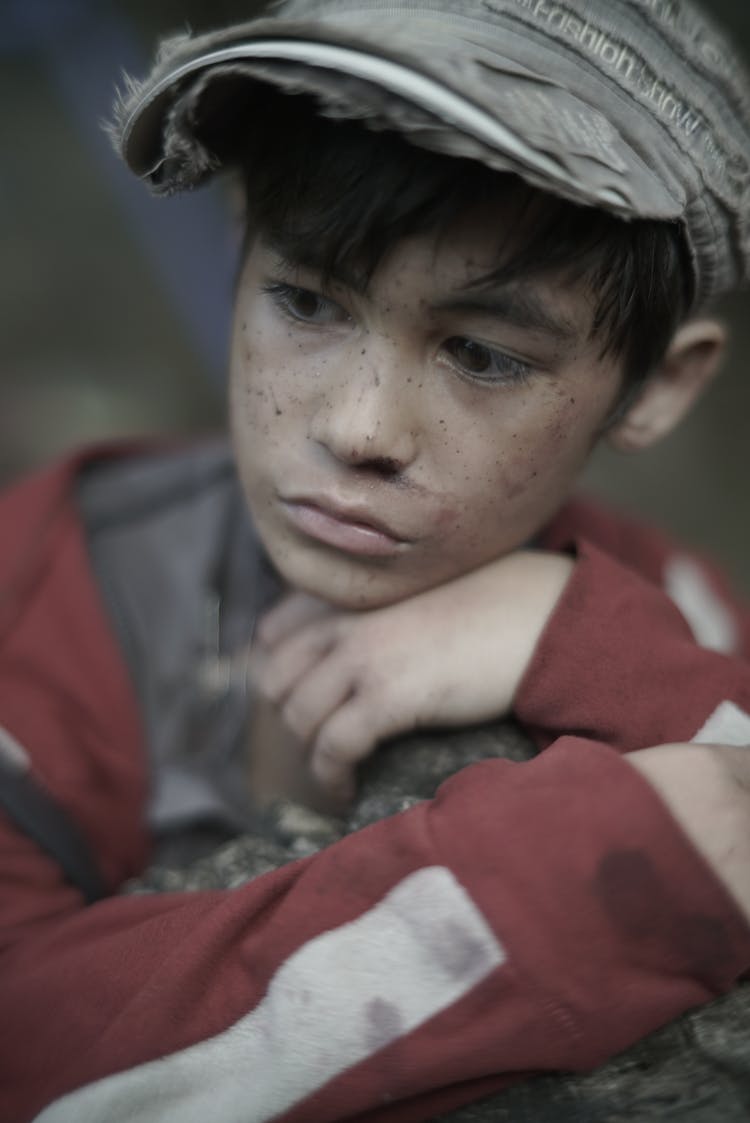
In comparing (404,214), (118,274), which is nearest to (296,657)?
(404,214)

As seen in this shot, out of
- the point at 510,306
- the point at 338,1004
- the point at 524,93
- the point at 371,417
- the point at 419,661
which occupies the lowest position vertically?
the point at 338,1004

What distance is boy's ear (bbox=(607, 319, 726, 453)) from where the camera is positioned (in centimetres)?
93

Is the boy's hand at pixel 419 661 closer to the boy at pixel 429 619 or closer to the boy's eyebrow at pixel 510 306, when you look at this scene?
the boy at pixel 429 619

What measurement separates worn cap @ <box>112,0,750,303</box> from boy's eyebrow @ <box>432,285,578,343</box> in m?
0.10

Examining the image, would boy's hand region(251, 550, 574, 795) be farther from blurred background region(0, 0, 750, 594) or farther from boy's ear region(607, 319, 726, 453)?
blurred background region(0, 0, 750, 594)

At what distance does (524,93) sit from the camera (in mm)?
634

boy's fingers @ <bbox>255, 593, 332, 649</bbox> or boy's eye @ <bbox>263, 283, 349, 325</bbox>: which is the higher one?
boy's eye @ <bbox>263, 283, 349, 325</bbox>

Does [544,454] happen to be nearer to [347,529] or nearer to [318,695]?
[347,529]

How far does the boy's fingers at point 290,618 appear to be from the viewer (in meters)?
0.98

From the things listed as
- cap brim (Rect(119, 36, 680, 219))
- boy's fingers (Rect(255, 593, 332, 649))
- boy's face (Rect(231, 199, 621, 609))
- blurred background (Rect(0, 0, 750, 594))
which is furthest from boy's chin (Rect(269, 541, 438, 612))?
blurred background (Rect(0, 0, 750, 594))

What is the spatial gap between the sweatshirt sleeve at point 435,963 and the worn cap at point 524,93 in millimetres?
355

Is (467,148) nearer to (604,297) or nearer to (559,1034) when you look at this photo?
(604,297)

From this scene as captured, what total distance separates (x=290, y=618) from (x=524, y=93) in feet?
1.71

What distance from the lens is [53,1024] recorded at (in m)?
0.69
